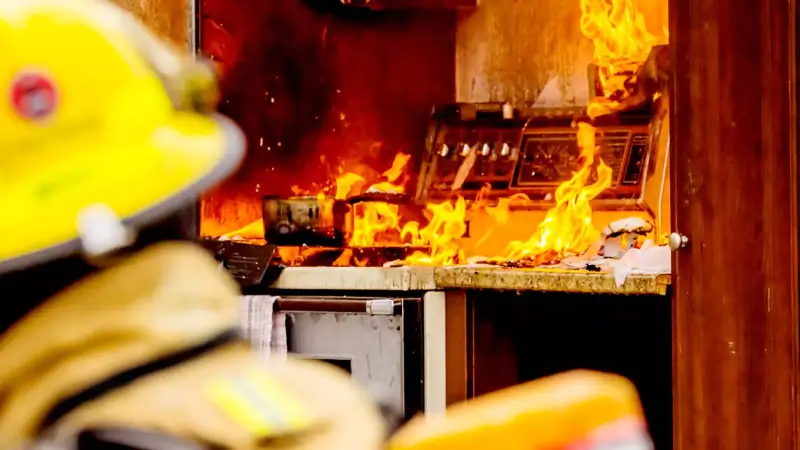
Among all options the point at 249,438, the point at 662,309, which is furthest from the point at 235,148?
the point at 662,309

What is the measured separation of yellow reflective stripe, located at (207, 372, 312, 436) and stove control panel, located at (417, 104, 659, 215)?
7.50 ft

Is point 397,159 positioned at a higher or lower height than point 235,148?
higher

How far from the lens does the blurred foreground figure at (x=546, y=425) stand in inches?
20.1

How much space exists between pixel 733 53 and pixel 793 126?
182 millimetres

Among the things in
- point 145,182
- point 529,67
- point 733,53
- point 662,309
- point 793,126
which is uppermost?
point 529,67

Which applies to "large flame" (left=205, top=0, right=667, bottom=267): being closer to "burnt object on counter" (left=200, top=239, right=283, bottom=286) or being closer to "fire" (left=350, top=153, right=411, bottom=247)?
"fire" (left=350, top=153, right=411, bottom=247)

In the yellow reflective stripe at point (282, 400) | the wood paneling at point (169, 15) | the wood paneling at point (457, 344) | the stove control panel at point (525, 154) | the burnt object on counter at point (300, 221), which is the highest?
the wood paneling at point (169, 15)

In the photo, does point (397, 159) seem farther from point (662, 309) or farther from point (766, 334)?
point (766, 334)

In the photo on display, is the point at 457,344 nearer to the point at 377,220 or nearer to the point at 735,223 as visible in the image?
the point at 735,223

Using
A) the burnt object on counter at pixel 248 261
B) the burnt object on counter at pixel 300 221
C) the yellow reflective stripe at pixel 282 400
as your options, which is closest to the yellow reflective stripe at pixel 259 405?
the yellow reflective stripe at pixel 282 400

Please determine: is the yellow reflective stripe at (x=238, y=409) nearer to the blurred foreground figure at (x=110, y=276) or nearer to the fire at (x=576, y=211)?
the blurred foreground figure at (x=110, y=276)

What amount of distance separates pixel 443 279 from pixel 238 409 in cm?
152

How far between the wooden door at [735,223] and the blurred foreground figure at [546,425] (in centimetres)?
116

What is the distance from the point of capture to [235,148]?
519 mm
